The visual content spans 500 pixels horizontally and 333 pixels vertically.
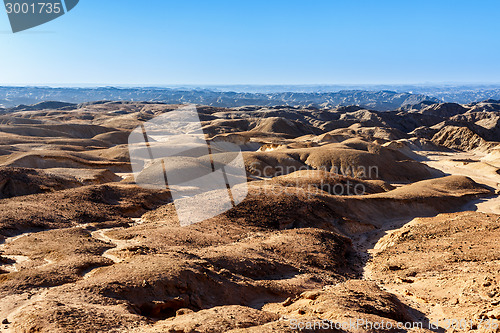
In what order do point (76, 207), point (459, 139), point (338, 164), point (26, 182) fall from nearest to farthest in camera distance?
1. point (76, 207)
2. point (26, 182)
3. point (338, 164)
4. point (459, 139)

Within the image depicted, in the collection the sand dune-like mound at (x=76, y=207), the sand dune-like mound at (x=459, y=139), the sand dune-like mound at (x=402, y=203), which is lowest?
the sand dune-like mound at (x=459, y=139)

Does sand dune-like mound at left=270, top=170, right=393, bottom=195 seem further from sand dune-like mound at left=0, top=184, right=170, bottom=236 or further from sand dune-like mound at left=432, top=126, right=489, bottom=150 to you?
sand dune-like mound at left=432, top=126, right=489, bottom=150

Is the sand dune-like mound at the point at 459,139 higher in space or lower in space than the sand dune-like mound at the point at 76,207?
lower

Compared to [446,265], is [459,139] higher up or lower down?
lower down

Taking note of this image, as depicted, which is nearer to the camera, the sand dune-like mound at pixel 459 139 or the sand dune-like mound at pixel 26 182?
the sand dune-like mound at pixel 26 182

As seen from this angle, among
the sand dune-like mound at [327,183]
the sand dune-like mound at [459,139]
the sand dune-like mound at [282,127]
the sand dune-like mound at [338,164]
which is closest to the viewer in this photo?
the sand dune-like mound at [327,183]

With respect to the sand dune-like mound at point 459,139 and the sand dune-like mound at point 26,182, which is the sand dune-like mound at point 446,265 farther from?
the sand dune-like mound at point 459,139

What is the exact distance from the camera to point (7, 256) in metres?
13.9

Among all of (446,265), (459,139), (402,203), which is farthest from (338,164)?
(459,139)

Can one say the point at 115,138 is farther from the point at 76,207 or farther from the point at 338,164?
the point at 76,207

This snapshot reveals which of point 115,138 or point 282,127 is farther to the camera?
point 282,127

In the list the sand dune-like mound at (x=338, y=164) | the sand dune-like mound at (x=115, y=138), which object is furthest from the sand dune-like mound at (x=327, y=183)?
the sand dune-like mound at (x=115, y=138)

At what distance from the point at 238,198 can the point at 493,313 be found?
49.5 ft

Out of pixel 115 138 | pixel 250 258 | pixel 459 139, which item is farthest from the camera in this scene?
pixel 459 139
